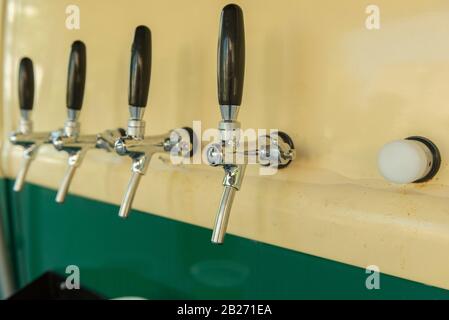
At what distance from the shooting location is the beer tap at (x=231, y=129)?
1.40 feet

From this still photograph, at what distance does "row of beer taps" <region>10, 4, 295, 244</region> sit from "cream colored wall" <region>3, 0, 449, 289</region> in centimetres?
5

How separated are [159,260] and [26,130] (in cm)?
33

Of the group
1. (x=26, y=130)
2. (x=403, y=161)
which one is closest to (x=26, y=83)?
(x=26, y=130)

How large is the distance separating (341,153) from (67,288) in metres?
0.62

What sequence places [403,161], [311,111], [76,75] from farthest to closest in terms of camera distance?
[76,75]
[311,111]
[403,161]

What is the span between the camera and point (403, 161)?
0.37 m

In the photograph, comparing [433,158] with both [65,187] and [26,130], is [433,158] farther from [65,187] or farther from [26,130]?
[26,130]

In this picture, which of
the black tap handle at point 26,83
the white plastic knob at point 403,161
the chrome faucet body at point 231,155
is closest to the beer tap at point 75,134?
the black tap handle at point 26,83

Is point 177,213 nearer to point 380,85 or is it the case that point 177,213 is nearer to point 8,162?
point 380,85

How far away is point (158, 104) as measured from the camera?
2.12 feet

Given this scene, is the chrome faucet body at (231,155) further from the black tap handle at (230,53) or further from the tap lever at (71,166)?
the tap lever at (71,166)

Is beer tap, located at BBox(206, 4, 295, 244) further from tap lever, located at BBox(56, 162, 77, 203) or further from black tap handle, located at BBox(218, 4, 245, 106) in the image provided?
tap lever, located at BBox(56, 162, 77, 203)

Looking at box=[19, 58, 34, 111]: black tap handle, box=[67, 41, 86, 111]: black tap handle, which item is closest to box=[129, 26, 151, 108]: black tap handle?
box=[67, 41, 86, 111]: black tap handle

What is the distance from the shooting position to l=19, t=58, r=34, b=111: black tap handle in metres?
0.67
